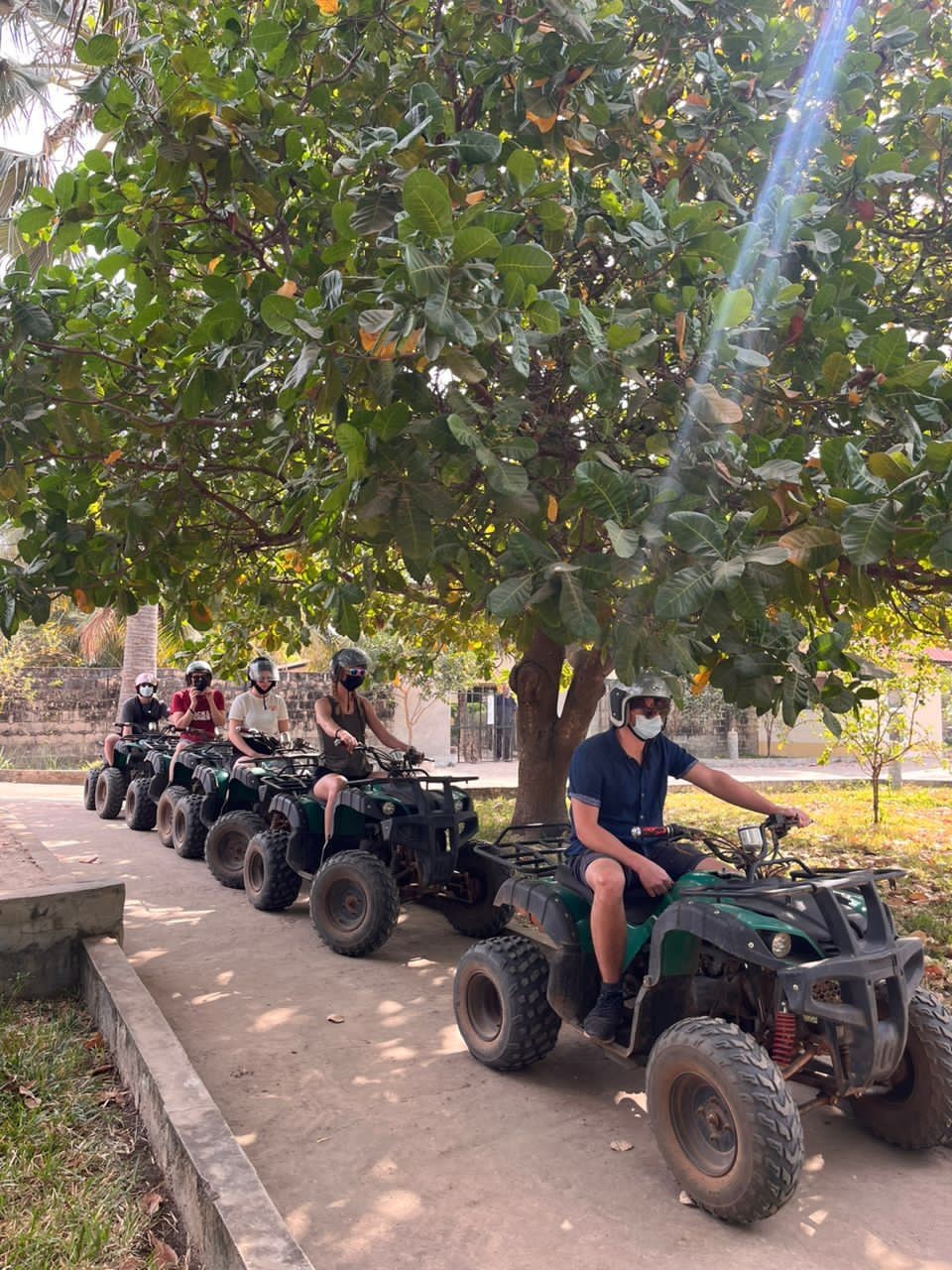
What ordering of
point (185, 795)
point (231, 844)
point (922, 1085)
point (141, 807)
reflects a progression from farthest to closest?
point (141, 807) < point (185, 795) < point (231, 844) < point (922, 1085)

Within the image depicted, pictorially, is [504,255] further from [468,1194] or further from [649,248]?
[468,1194]

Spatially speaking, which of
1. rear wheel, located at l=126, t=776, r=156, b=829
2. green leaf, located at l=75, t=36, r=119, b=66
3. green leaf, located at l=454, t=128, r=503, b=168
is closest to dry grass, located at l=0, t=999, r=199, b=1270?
green leaf, located at l=454, t=128, r=503, b=168

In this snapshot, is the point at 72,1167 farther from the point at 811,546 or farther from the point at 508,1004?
the point at 811,546

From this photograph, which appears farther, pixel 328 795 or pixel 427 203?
pixel 328 795

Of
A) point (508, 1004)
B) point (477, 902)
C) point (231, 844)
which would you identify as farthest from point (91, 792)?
point (508, 1004)

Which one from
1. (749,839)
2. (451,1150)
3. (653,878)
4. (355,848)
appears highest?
(749,839)

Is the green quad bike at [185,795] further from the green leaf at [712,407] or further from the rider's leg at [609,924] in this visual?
the green leaf at [712,407]

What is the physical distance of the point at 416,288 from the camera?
326 cm

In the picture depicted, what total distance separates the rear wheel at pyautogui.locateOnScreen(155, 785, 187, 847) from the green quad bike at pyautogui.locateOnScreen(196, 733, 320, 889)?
107 cm

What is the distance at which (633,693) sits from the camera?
436 cm

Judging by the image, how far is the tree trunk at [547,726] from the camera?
971 cm

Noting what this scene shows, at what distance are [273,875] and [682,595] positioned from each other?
4921mm

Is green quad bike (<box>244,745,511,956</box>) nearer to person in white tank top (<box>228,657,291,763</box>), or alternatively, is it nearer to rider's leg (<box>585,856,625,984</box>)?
rider's leg (<box>585,856,625,984</box>)

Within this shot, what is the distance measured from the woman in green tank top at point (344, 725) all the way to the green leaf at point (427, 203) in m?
4.13
